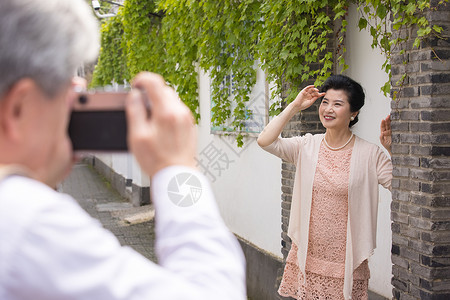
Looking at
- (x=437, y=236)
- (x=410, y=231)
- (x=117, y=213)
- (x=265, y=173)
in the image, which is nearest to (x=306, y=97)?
(x=410, y=231)

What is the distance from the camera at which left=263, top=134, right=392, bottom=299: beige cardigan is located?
3.67m

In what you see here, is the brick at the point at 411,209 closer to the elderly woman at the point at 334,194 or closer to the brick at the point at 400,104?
the elderly woman at the point at 334,194

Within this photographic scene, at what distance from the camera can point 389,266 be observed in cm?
456

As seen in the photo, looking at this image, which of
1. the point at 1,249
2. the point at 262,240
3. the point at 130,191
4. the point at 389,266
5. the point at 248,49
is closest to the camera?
the point at 1,249

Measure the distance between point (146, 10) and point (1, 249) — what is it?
32.6 ft

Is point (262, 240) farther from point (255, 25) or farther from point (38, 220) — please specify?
point (38, 220)

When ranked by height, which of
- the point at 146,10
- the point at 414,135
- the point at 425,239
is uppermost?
the point at 146,10

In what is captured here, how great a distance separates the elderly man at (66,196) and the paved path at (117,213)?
7.24 m

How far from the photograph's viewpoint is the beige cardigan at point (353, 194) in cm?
367

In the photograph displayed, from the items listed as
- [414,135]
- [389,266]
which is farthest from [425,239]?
[389,266]

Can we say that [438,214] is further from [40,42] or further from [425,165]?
[40,42]

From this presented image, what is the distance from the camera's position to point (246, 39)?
619 centimetres

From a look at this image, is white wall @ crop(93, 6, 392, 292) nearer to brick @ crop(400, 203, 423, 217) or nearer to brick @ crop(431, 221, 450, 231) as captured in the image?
brick @ crop(400, 203, 423, 217)

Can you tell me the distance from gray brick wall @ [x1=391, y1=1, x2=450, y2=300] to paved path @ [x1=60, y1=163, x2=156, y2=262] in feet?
15.9
